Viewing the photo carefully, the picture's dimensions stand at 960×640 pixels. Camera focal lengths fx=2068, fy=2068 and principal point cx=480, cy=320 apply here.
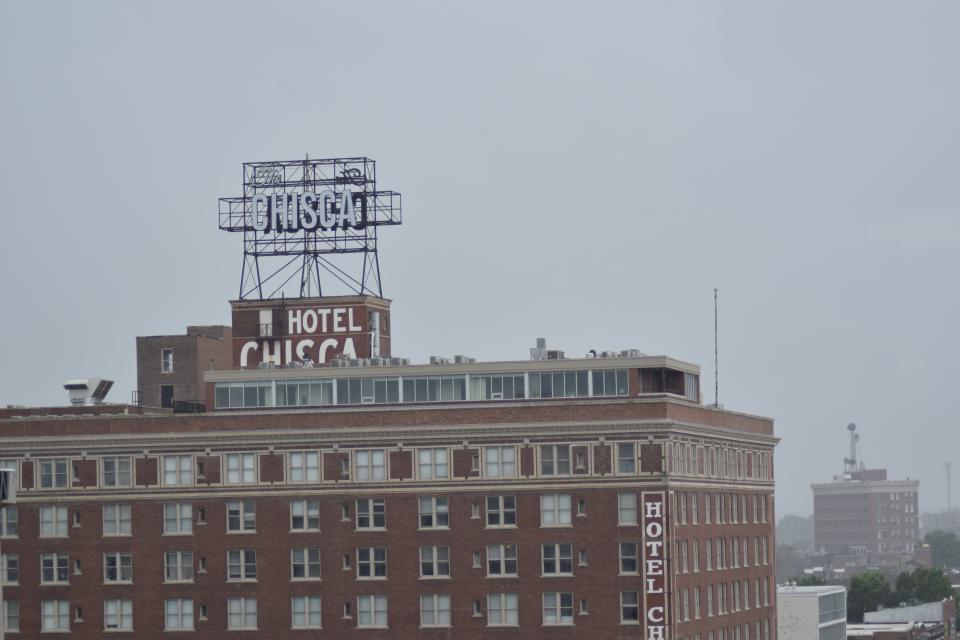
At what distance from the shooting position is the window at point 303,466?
14462cm

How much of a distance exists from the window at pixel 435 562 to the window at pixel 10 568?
30249 millimetres

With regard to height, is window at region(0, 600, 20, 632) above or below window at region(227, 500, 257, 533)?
below

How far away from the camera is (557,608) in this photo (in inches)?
5531

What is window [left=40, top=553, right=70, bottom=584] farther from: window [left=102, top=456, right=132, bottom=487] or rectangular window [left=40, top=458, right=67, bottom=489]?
window [left=102, top=456, right=132, bottom=487]

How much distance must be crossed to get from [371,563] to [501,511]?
9882mm

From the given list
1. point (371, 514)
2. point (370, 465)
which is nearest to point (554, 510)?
point (371, 514)

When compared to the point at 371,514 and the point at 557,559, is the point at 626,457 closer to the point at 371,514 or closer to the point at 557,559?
the point at 557,559

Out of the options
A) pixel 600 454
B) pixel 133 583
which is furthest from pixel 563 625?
pixel 133 583

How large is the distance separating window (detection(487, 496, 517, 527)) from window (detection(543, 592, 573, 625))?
18.4ft

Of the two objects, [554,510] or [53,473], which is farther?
[53,473]

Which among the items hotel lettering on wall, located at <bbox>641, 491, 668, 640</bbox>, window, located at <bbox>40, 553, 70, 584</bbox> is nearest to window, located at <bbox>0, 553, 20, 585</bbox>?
window, located at <bbox>40, 553, 70, 584</bbox>

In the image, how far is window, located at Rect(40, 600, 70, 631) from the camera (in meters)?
148

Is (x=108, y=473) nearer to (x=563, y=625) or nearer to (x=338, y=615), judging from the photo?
→ (x=338, y=615)

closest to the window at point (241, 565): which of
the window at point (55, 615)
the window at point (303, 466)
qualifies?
the window at point (303, 466)
